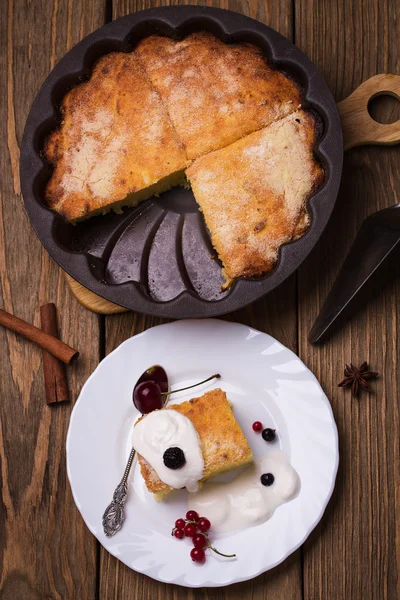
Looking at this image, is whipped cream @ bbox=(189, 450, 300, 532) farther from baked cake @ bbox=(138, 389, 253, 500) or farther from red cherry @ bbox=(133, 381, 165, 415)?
red cherry @ bbox=(133, 381, 165, 415)

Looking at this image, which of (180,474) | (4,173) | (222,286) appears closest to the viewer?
(180,474)

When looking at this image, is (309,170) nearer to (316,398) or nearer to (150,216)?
(150,216)

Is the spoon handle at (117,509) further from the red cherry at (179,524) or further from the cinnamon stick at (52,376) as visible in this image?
the cinnamon stick at (52,376)

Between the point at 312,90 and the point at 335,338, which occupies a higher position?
the point at 312,90

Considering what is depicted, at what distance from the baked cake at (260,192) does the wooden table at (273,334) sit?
0.29 meters

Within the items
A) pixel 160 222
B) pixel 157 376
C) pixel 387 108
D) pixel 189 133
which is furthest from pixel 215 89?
pixel 157 376

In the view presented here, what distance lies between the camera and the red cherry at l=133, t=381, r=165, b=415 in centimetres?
267

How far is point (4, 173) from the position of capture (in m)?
2.97

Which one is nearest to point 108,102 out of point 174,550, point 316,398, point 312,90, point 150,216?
point 150,216

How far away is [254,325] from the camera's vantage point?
2.85 metres

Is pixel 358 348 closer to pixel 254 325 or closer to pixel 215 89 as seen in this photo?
pixel 254 325

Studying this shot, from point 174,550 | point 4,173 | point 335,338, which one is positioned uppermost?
point 4,173

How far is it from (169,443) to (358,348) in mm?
856

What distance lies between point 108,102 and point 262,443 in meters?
1.45
